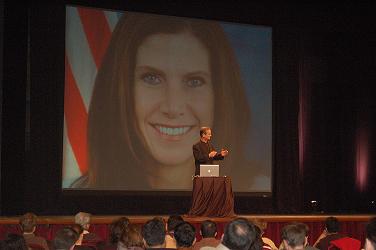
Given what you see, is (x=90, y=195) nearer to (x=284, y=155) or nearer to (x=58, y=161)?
(x=58, y=161)

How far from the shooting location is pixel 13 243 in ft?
10.5

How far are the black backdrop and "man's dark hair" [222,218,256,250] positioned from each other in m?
6.17

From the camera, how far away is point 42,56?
8.96 metres

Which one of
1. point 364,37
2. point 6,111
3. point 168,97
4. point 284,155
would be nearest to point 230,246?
point 6,111

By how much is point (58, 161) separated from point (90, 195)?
0.72 m

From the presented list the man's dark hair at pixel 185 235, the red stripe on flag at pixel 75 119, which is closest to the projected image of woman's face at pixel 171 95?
the red stripe on flag at pixel 75 119

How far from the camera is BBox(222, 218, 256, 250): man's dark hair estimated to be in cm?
280

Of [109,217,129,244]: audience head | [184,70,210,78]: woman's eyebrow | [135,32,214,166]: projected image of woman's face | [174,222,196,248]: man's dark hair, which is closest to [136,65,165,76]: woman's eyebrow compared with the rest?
[135,32,214,166]: projected image of woman's face

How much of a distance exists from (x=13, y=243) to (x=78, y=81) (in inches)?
A: 246

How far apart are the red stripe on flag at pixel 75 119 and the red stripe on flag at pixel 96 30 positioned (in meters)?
0.49

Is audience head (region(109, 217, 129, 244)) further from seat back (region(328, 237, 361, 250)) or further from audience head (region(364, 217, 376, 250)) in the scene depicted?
audience head (region(364, 217, 376, 250))

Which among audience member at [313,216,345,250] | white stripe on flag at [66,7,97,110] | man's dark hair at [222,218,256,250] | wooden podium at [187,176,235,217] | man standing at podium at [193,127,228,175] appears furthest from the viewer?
white stripe on flag at [66,7,97,110]

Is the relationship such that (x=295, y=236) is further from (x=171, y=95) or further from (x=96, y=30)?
(x=96, y=30)

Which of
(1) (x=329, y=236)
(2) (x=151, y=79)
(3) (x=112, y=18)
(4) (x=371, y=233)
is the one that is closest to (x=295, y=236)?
(4) (x=371, y=233)
